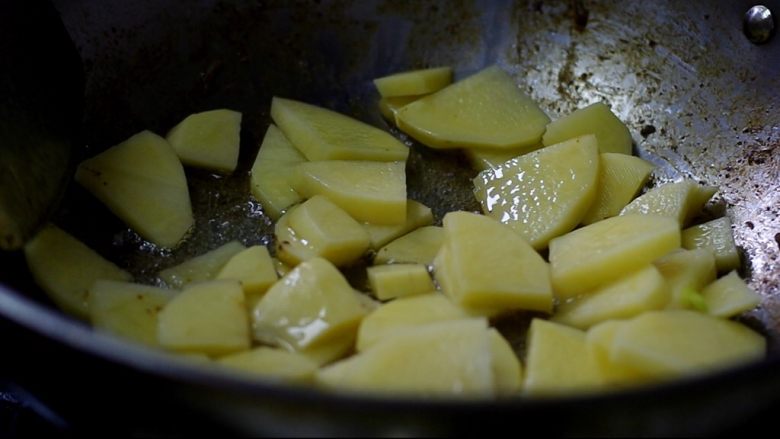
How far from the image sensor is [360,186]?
1549mm

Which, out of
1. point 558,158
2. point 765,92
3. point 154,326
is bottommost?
point 154,326

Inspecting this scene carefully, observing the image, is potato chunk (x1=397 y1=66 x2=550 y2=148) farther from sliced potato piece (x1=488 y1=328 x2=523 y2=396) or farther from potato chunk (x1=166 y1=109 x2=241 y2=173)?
sliced potato piece (x1=488 y1=328 x2=523 y2=396)

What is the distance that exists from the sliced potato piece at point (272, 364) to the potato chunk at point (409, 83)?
76 centimetres

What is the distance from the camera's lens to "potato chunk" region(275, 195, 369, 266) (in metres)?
1.44

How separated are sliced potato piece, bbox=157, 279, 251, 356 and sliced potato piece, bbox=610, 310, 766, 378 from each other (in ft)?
1.75

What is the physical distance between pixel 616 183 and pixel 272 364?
76cm

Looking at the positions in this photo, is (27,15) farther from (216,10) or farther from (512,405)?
(512,405)

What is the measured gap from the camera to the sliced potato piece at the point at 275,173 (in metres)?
1.59

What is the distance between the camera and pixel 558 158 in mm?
1567

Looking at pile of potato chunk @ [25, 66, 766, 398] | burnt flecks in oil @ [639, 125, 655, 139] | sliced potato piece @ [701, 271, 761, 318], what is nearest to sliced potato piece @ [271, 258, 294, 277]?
pile of potato chunk @ [25, 66, 766, 398]

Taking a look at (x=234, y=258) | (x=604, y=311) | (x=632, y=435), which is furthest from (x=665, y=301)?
(x=234, y=258)

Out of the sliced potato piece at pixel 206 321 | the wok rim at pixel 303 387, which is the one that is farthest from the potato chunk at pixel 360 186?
the wok rim at pixel 303 387

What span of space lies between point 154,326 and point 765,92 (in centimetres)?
124

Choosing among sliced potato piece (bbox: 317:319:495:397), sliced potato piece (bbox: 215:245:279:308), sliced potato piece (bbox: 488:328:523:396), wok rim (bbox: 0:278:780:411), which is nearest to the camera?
wok rim (bbox: 0:278:780:411)
